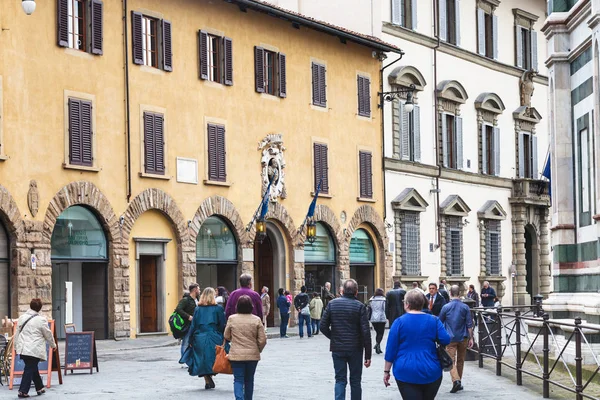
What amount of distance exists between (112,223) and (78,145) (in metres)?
2.27

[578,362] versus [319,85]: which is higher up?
[319,85]

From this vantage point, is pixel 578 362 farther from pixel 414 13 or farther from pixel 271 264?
pixel 414 13

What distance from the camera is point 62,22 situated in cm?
3058

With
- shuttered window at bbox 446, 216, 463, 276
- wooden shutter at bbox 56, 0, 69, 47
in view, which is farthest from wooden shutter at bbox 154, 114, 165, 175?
shuttered window at bbox 446, 216, 463, 276

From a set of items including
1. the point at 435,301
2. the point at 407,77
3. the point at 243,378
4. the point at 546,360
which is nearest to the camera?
the point at 243,378

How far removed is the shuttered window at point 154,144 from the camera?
33.2 metres

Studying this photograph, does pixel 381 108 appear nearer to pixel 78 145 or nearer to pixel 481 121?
pixel 481 121

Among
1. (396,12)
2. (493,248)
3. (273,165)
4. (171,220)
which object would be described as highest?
(396,12)

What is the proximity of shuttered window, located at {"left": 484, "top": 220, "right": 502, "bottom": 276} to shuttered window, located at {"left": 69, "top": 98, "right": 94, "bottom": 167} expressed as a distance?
2250 cm

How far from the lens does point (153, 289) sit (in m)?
34.0

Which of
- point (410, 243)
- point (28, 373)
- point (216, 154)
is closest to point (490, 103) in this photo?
point (410, 243)

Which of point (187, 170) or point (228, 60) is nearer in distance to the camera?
point (187, 170)

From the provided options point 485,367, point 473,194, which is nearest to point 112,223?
point 485,367

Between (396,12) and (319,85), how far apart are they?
215 inches
